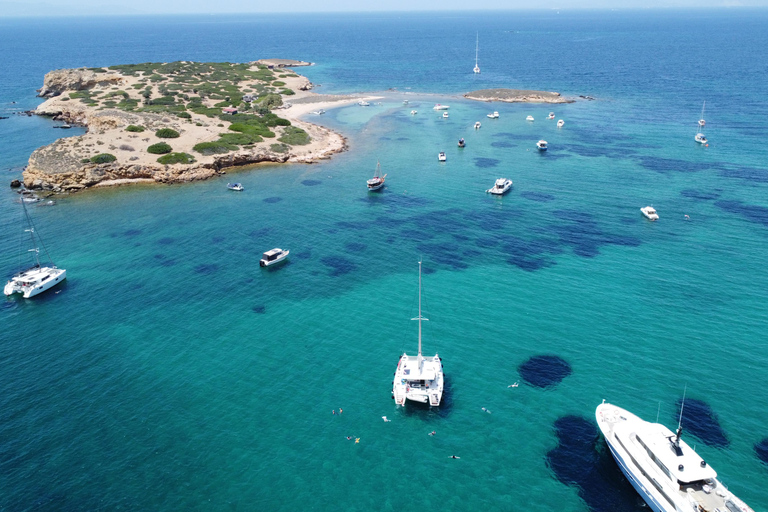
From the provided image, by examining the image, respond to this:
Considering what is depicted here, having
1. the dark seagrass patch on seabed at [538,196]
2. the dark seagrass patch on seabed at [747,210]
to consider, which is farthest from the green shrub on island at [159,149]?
the dark seagrass patch on seabed at [747,210]

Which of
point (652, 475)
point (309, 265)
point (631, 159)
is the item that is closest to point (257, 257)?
point (309, 265)

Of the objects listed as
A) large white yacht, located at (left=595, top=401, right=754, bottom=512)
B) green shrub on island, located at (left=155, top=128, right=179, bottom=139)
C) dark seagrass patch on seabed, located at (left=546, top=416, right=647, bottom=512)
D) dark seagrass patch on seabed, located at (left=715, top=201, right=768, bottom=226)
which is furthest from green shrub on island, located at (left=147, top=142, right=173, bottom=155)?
dark seagrass patch on seabed, located at (left=715, top=201, right=768, bottom=226)

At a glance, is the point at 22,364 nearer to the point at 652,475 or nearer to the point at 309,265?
the point at 309,265

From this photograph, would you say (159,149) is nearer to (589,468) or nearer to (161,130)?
(161,130)

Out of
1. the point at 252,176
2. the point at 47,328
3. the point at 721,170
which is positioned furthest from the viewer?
the point at 252,176

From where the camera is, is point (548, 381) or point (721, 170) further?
point (721, 170)

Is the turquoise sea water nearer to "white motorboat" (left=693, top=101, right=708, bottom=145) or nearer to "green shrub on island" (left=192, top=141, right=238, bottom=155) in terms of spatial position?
"green shrub on island" (left=192, top=141, right=238, bottom=155)

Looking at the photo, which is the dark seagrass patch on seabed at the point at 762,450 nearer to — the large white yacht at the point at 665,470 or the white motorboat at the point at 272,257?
the large white yacht at the point at 665,470

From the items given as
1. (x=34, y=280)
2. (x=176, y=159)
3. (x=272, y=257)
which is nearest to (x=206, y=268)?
(x=272, y=257)
